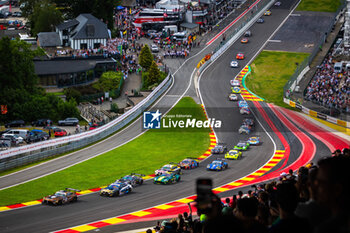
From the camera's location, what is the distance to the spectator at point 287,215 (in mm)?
7621

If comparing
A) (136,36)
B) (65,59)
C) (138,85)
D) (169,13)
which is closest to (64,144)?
(138,85)

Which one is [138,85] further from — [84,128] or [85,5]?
[85,5]

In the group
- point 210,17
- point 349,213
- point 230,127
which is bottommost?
point 230,127

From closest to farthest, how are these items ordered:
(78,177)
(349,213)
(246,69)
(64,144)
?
(349,213) < (78,177) < (64,144) < (246,69)

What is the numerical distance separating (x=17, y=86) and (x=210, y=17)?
165 ft

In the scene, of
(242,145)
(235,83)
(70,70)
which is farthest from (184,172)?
(70,70)

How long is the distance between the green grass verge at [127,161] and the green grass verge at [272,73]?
41.5 feet

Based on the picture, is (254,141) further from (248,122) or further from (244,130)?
(248,122)

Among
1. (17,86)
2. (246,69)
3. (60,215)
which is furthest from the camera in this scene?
(246,69)

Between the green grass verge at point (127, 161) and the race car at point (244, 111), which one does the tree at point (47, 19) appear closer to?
the green grass verge at point (127, 161)

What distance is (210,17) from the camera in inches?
4469

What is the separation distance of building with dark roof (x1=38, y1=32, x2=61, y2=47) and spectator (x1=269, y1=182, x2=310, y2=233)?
94180mm

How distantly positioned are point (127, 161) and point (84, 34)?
4700 cm

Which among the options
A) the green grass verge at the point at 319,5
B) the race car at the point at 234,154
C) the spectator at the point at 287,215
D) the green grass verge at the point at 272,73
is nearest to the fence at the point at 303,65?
the green grass verge at the point at 272,73
